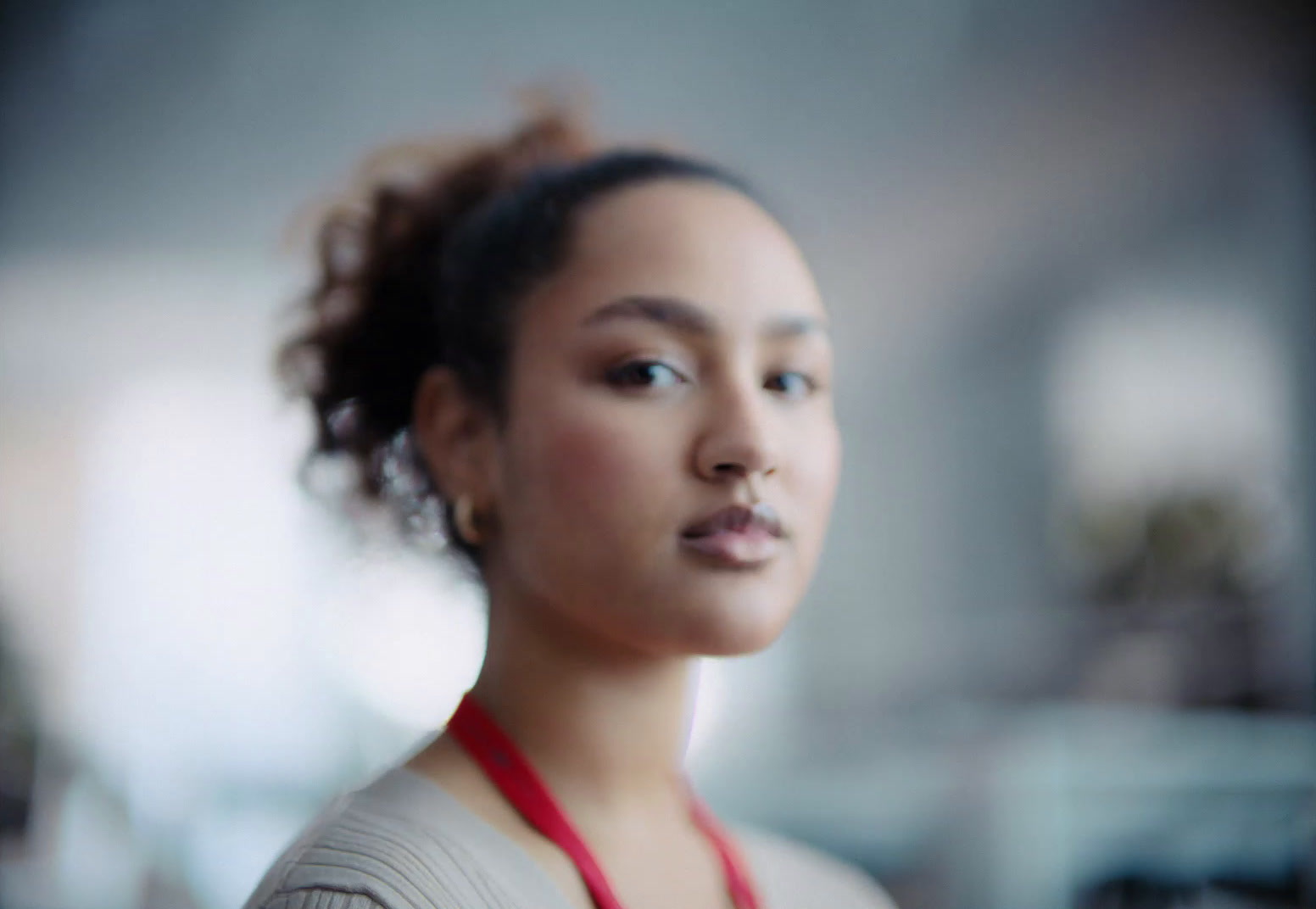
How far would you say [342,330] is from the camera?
3.36 feet

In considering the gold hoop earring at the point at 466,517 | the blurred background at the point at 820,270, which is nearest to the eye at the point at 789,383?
the gold hoop earring at the point at 466,517

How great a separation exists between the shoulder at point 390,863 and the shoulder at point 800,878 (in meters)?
0.27

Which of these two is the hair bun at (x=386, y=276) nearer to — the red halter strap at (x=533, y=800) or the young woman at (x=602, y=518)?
the young woman at (x=602, y=518)

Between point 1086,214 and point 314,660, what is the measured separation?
3830 mm

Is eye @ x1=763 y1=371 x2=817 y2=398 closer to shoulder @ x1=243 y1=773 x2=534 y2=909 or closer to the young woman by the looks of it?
the young woman

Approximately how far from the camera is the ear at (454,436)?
34.4 inches

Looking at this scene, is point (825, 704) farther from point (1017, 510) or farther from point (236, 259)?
point (236, 259)

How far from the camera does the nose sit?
76 centimetres

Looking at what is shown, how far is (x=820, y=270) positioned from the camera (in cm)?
570

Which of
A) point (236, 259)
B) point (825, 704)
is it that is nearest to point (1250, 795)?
point (236, 259)

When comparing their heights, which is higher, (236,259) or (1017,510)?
(1017,510)

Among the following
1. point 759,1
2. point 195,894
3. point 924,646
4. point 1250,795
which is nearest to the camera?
point 1250,795

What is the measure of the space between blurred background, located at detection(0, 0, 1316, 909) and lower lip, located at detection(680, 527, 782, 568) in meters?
2.14

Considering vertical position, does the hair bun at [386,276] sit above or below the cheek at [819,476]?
above
